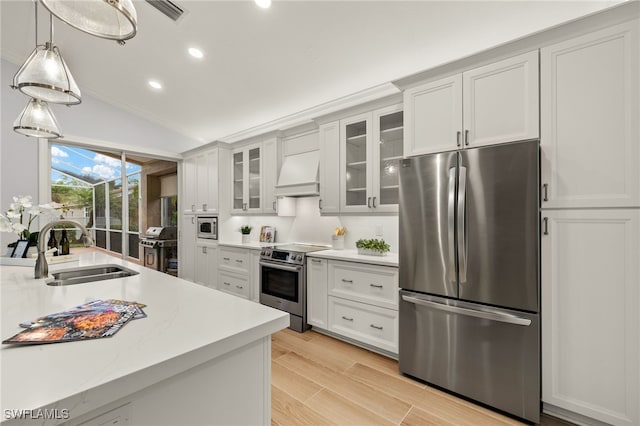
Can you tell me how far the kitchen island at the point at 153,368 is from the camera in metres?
0.58

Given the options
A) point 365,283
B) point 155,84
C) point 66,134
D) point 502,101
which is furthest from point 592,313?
point 66,134

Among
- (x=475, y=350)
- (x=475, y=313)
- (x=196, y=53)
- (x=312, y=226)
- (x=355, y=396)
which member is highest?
(x=196, y=53)

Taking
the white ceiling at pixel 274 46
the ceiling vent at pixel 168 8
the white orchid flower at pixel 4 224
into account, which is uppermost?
the ceiling vent at pixel 168 8

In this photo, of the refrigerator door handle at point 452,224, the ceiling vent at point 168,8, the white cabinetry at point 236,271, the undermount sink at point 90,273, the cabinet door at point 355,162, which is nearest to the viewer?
the undermount sink at point 90,273

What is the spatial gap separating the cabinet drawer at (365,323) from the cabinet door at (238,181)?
7.42 ft

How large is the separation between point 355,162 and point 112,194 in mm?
4129

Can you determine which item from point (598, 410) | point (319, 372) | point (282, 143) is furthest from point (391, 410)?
point (282, 143)

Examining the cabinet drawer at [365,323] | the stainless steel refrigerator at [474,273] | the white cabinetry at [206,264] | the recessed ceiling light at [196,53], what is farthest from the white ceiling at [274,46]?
the cabinet drawer at [365,323]

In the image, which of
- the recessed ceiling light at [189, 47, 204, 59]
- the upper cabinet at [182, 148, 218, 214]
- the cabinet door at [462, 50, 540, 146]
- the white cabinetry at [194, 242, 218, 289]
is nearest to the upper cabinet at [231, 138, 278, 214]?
the upper cabinet at [182, 148, 218, 214]

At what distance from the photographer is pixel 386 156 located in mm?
2902

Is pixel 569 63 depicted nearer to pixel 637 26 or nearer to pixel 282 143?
pixel 637 26

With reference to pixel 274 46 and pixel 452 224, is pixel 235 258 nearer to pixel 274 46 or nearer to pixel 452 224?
pixel 274 46

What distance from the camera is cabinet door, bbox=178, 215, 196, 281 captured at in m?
4.86

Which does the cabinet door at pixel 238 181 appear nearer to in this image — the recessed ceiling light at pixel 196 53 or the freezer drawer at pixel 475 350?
the recessed ceiling light at pixel 196 53
